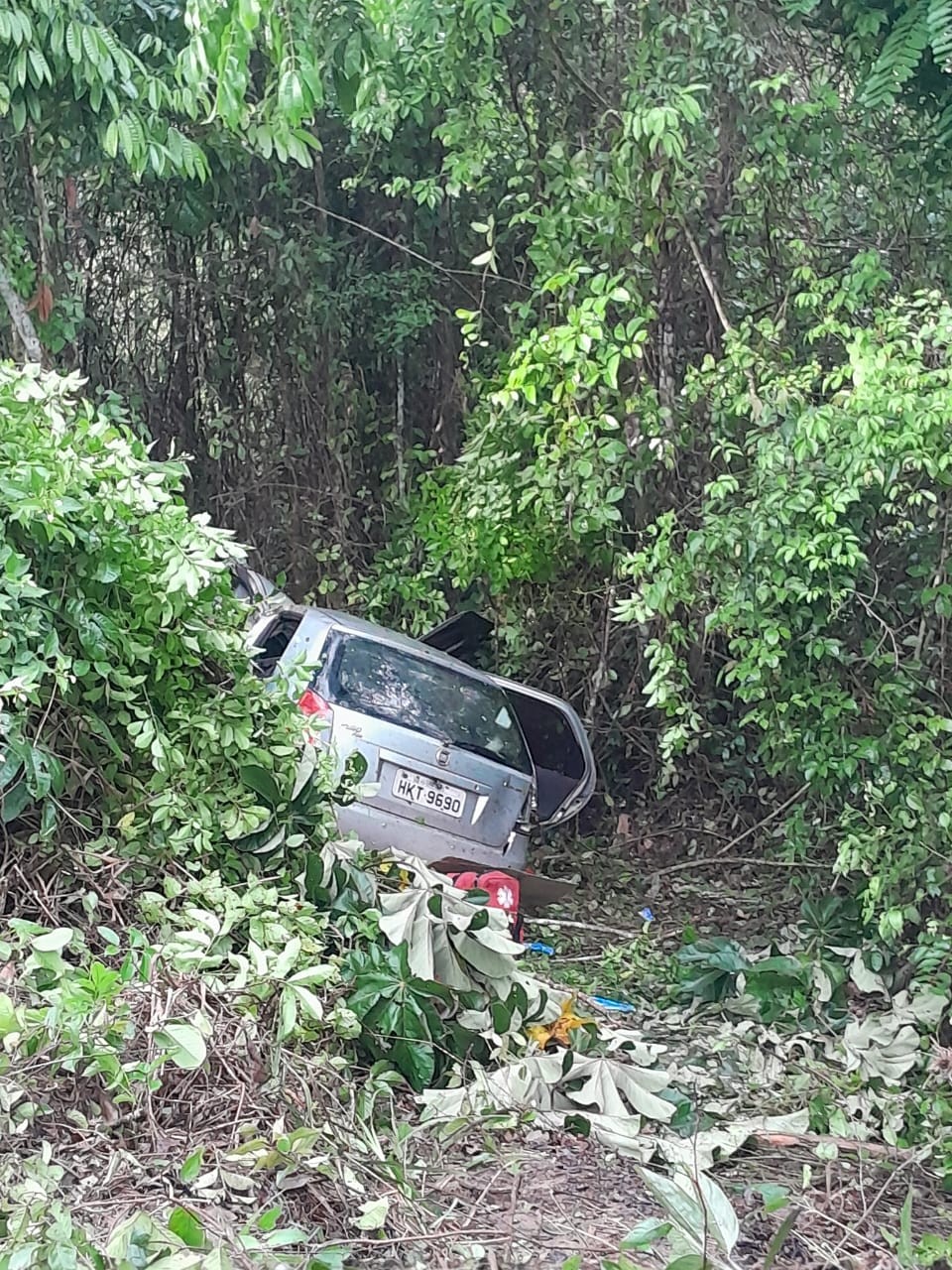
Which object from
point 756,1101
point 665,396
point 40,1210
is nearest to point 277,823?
point 40,1210

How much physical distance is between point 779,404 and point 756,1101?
8.82 ft

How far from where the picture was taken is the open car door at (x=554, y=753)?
6527 mm

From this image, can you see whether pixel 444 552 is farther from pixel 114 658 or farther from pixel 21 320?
pixel 114 658

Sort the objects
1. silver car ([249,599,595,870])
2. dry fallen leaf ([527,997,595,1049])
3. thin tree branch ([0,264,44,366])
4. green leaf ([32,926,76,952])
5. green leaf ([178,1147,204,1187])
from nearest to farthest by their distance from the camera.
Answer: green leaf ([178,1147,204,1187]) → green leaf ([32,926,76,952]) → dry fallen leaf ([527,997,595,1049]) → silver car ([249,599,595,870]) → thin tree branch ([0,264,44,366])

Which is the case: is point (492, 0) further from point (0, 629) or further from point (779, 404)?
point (0, 629)

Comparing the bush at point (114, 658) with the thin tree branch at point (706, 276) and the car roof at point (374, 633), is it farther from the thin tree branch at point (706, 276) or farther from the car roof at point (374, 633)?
the thin tree branch at point (706, 276)

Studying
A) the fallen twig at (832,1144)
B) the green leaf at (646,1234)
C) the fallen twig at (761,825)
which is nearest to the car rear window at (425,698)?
the fallen twig at (761,825)

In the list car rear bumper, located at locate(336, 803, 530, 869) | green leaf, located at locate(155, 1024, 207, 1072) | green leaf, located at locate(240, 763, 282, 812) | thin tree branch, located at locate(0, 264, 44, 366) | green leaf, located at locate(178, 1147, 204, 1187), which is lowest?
car rear bumper, located at locate(336, 803, 530, 869)

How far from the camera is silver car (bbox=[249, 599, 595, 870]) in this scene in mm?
5242

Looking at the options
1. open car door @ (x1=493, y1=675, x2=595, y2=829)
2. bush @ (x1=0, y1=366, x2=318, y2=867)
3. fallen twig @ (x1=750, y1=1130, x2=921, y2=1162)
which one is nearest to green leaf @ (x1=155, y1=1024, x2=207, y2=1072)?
bush @ (x1=0, y1=366, x2=318, y2=867)

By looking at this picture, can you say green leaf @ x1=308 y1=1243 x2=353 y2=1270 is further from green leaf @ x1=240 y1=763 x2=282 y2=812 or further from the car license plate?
the car license plate

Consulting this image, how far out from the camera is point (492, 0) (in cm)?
504

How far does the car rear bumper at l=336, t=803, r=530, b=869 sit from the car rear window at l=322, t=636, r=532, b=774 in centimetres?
42

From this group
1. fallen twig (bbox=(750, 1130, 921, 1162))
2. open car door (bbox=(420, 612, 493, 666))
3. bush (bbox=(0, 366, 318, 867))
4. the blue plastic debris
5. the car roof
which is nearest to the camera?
bush (bbox=(0, 366, 318, 867))
